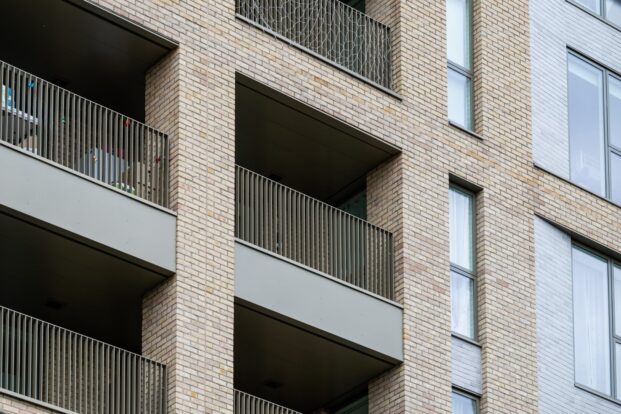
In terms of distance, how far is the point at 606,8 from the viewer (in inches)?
1436

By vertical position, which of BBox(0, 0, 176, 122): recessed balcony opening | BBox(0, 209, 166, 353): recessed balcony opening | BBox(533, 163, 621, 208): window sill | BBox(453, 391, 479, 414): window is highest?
BBox(533, 163, 621, 208): window sill

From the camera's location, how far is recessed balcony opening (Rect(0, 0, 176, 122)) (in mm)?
28469

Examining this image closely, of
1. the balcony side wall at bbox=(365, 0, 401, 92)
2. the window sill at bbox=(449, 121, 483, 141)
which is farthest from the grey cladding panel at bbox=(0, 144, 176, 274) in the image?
the window sill at bbox=(449, 121, 483, 141)

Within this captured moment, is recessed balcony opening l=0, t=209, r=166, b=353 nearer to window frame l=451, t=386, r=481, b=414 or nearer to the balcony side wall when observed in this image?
window frame l=451, t=386, r=481, b=414

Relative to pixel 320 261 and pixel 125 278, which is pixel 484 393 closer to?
pixel 320 261

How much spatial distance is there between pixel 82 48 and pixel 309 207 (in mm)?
4557

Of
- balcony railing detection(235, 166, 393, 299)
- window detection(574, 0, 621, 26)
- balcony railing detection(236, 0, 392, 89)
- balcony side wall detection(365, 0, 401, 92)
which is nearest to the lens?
balcony railing detection(235, 166, 393, 299)

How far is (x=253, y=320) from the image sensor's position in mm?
29203

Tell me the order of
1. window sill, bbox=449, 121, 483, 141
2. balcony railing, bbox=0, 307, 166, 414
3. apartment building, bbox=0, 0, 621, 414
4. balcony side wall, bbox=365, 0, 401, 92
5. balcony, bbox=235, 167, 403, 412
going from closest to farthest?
balcony railing, bbox=0, 307, 166, 414 → apartment building, bbox=0, 0, 621, 414 → balcony, bbox=235, 167, 403, 412 → balcony side wall, bbox=365, 0, 401, 92 → window sill, bbox=449, 121, 483, 141

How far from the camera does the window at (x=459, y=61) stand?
3303 cm

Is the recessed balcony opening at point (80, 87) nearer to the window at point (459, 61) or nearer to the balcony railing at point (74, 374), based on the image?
the balcony railing at point (74, 374)

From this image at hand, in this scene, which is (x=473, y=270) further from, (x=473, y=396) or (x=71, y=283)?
(x=71, y=283)

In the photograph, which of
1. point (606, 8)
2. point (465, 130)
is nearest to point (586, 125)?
point (606, 8)

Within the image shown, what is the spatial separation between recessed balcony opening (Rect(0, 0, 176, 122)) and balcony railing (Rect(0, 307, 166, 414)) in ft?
13.6
